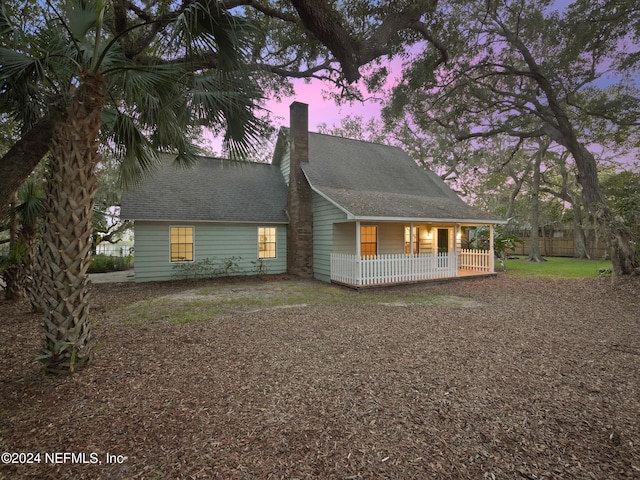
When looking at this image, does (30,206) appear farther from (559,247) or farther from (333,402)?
→ (559,247)

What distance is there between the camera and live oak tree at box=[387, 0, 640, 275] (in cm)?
902

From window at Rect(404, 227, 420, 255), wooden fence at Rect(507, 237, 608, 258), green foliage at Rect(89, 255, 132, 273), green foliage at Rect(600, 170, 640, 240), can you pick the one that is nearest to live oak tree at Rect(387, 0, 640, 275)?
green foliage at Rect(600, 170, 640, 240)

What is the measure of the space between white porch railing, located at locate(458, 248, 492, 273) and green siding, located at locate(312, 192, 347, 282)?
23.0 ft

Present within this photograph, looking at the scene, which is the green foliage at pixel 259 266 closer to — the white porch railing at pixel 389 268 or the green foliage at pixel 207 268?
the green foliage at pixel 207 268

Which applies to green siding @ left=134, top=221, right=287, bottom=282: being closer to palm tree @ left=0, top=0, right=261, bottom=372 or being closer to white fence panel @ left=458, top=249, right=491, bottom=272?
palm tree @ left=0, top=0, right=261, bottom=372

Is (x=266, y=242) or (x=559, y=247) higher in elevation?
(x=266, y=242)

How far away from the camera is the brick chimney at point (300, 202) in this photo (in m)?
12.4

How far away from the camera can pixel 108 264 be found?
15.8 m

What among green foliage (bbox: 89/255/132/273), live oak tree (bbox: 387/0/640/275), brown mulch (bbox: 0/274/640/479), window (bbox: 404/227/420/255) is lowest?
brown mulch (bbox: 0/274/640/479)

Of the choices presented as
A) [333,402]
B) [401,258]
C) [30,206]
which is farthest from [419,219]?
[30,206]

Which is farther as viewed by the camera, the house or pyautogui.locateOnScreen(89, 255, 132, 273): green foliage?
pyautogui.locateOnScreen(89, 255, 132, 273): green foliage

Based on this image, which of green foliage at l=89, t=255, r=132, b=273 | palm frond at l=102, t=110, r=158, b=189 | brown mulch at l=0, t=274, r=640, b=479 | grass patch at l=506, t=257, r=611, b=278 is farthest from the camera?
green foliage at l=89, t=255, r=132, b=273

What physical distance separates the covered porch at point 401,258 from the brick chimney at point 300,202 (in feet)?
5.73

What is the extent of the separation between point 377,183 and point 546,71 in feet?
23.1
